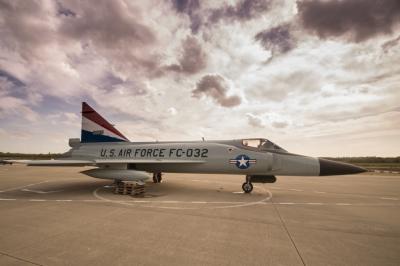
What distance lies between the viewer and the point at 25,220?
5824mm

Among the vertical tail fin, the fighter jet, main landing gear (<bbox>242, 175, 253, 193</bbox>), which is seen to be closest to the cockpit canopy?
the fighter jet

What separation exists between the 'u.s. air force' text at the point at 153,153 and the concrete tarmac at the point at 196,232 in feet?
10.5

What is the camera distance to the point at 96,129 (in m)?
14.5

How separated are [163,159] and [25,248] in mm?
7741

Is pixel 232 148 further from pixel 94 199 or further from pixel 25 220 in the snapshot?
pixel 25 220

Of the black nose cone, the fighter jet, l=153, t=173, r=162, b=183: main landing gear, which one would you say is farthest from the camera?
l=153, t=173, r=162, b=183: main landing gear

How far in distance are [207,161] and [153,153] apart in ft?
11.0

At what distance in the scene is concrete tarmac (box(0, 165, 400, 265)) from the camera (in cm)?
379

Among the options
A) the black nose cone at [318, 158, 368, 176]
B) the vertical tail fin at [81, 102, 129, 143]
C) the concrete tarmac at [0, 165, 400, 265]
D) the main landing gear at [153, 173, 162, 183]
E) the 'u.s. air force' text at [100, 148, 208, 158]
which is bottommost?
the concrete tarmac at [0, 165, 400, 265]

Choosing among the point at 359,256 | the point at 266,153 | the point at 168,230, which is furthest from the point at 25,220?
the point at 266,153

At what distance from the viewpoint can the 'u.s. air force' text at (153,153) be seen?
11.2m

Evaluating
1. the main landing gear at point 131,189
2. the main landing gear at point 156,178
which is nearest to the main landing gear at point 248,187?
the main landing gear at point 131,189

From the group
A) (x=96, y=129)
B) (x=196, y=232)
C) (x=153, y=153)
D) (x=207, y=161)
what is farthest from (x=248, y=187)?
(x=96, y=129)

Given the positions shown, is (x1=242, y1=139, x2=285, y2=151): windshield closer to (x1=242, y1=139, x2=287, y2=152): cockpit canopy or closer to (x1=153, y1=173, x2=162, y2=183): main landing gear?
(x1=242, y1=139, x2=287, y2=152): cockpit canopy
